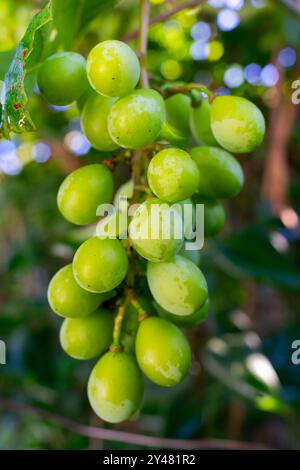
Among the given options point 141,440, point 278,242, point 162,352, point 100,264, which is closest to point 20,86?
point 100,264

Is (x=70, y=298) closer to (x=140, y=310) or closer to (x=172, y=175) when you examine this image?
(x=140, y=310)

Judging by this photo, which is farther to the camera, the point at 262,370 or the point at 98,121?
the point at 262,370

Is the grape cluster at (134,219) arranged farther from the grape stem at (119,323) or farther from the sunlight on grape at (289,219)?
the sunlight on grape at (289,219)

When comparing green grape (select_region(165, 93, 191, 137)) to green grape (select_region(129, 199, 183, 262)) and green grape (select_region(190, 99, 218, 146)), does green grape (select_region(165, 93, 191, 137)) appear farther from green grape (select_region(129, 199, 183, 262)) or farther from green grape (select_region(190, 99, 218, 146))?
green grape (select_region(129, 199, 183, 262))

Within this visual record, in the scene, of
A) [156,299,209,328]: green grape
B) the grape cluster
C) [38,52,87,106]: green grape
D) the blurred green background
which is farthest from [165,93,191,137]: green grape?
the blurred green background

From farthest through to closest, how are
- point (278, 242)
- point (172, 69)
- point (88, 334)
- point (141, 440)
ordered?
1. point (172, 69)
2. point (278, 242)
3. point (141, 440)
4. point (88, 334)

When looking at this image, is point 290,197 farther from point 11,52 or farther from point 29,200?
point 11,52
